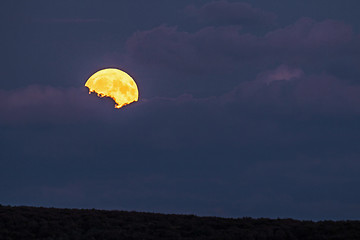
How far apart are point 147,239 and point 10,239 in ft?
25.7

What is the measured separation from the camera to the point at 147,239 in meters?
32.9

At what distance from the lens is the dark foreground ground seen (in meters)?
33.2

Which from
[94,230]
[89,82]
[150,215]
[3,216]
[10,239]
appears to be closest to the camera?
[10,239]

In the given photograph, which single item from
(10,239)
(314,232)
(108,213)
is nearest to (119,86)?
(108,213)

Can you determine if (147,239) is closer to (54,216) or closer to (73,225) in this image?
(73,225)

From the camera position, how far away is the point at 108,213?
4081 cm

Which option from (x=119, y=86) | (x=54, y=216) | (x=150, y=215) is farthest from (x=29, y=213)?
(x=119, y=86)

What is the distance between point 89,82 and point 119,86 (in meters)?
2.39

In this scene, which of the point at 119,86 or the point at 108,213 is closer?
the point at 108,213

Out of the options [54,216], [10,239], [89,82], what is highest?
[89,82]

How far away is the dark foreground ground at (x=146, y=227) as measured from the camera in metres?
33.2

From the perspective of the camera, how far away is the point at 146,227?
36094 millimetres

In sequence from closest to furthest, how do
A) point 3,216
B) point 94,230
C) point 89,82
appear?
point 94,230, point 3,216, point 89,82

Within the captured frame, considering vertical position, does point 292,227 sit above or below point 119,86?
below
